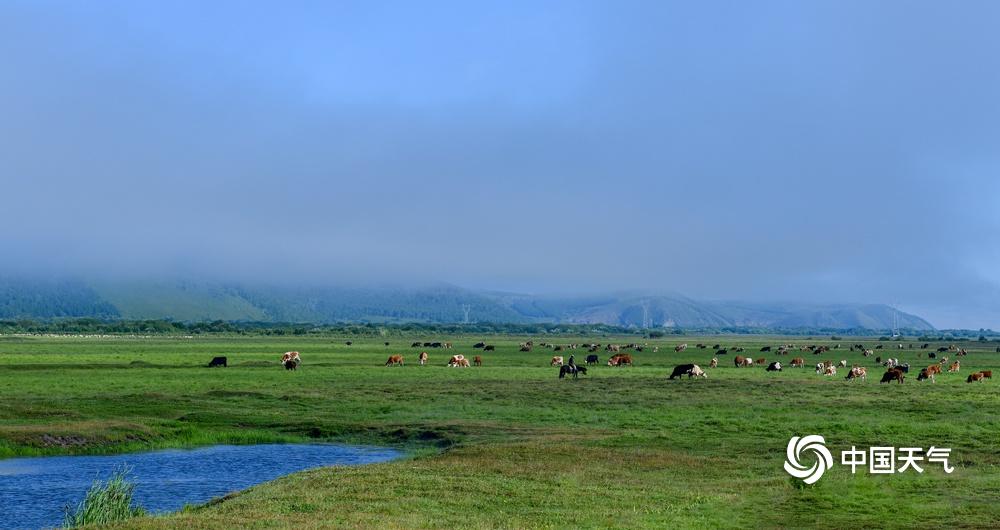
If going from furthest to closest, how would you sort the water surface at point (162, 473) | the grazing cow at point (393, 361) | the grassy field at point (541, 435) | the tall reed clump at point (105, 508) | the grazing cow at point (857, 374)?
the grazing cow at point (393, 361) < the grazing cow at point (857, 374) < the water surface at point (162, 473) < the tall reed clump at point (105, 508) < the grassy field at point (541, 435)

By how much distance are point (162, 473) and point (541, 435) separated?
593 inches

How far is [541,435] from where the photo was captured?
39844 mm

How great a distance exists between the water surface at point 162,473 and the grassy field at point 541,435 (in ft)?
6.61

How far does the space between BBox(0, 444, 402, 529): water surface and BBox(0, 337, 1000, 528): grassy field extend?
2.01 meters

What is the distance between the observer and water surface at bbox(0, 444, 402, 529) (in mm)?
28500

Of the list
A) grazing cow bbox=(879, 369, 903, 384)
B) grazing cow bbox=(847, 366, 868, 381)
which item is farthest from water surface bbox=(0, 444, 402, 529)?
grazing cow bbox=(847, 366, 868, 381)

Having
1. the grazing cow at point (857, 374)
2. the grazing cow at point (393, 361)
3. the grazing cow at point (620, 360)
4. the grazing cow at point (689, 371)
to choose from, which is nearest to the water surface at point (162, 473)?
the grazing cow at point (689, 371)

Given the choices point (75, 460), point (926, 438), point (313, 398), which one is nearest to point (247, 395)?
point (313, 398)

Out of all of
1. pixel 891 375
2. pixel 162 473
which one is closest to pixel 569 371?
pixel 891 375

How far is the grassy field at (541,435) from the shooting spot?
75.2ft

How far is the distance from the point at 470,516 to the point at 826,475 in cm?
1158

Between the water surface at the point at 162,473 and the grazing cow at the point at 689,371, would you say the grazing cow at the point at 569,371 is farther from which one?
the water surface at the point at 162,473

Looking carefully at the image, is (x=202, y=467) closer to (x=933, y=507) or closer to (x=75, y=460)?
(x=75, y=460)

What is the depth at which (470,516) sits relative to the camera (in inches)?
880
